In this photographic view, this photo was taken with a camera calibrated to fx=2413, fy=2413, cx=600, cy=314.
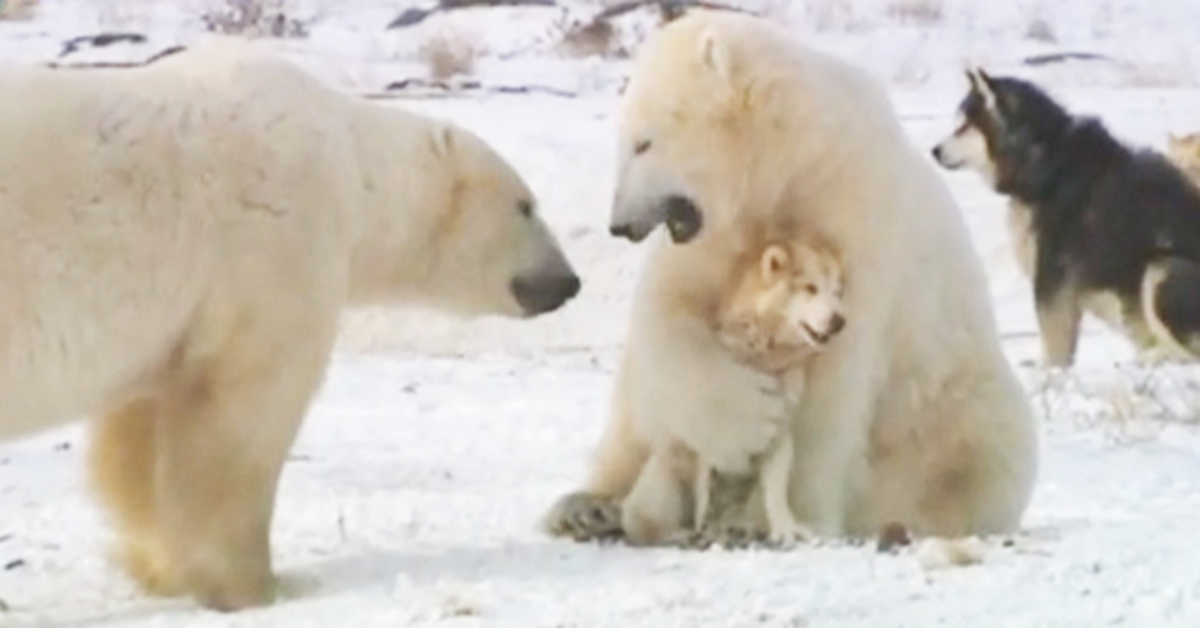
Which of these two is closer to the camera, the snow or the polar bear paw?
the snow

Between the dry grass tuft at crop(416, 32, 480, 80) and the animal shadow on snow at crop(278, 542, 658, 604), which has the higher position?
the animal shadow on snow at crop(278, 542, 658, 604)

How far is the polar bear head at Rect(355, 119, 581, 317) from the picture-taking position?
6293 mm

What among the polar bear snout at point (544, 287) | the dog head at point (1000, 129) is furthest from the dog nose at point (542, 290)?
the dog head at point (1000, 129)

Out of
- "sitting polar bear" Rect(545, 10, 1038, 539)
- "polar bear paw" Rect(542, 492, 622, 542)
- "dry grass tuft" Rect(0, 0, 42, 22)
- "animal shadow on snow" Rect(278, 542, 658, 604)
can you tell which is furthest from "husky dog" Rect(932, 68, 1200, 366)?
"dry grass tuft" Rect(0, 0, 42, 22)

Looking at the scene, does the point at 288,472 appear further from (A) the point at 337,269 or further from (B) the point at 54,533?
(A) the point at 337,269

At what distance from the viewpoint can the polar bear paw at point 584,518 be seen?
6383 millimetres

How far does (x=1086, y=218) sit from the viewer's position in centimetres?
1280

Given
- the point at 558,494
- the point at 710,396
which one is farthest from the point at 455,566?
the point at 558,494

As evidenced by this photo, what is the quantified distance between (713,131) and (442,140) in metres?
0.72

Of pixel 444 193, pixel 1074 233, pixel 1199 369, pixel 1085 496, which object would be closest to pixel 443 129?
pixel 444 193

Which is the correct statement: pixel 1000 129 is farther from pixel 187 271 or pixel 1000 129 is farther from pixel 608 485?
pixel 187 271

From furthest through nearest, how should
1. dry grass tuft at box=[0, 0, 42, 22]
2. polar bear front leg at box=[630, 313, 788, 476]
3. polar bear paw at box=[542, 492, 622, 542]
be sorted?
dry grass tuft at box=[0, 0, 42, 22] → polar bear paw at box=[542, 492, 622, 542] → polar bear front leg at box=[630, 313, 788, 476]

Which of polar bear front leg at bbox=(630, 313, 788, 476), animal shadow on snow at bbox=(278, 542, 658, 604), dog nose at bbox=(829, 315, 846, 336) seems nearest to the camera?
animal shadow on snow at bbox=(278, 542, 658, 604)

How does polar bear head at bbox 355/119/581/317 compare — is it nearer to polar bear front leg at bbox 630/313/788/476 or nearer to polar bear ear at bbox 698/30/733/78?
polar bear front leg at bbox 630/313/788/476
